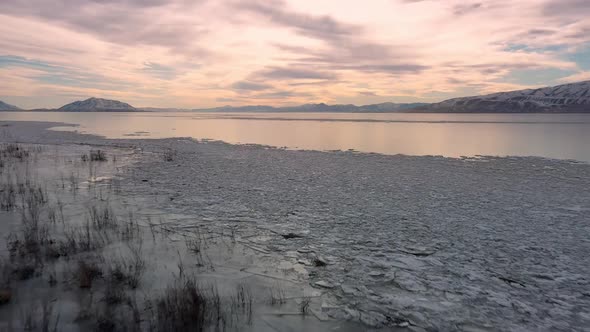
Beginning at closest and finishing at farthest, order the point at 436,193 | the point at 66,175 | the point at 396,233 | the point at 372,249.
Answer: the point at 372,249 < the point at 396,233 < the point at 436,193 < the point at 66,175

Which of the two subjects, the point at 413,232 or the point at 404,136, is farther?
the point at 404,136

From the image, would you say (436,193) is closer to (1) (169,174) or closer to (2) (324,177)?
(2) (324,177)

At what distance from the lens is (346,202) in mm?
11211

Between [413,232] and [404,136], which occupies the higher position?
[404,136]

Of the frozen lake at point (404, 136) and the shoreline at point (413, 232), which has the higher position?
the frozen lake at point (404, 136)

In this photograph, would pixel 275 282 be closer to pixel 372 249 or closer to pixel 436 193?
pixel 372 249

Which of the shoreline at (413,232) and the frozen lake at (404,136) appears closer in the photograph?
the shoreline at (413,232)

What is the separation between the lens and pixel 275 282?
5.76m

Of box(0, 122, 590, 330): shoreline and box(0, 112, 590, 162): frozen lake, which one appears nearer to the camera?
box(0, 122, 590, 330): shoreline

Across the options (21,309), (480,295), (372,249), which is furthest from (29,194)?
(480,295)

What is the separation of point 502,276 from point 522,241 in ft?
7.08

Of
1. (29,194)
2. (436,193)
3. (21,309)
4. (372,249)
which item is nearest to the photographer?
(21,309)

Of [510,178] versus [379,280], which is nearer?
[379,280]

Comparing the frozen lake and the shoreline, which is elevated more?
the frozen lake
